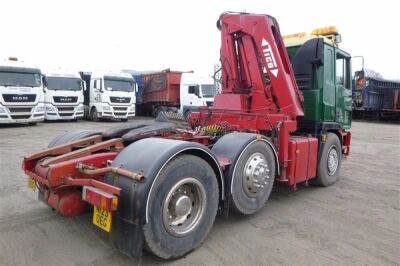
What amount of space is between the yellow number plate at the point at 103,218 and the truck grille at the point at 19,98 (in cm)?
1413

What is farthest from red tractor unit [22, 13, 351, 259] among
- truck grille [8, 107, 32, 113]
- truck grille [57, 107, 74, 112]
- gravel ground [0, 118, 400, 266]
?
truck grille [57, 107, 74, 112]

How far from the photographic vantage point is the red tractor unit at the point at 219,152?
10.1 feet

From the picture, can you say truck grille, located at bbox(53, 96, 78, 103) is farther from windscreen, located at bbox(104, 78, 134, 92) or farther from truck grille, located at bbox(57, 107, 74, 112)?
windscreen, located at bbox(104, 78, 134, 92)

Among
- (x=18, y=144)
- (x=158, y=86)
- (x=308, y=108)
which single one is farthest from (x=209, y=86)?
(x=308, y=108)

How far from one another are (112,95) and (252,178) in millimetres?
16511

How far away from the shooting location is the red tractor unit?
3074mm

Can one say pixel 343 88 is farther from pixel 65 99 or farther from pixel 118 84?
pixel 65 99

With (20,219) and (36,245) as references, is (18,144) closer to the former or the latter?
(20,219)

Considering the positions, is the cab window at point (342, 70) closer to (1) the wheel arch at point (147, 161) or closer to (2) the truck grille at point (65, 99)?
(1) the wheel arch at point (147, 161)

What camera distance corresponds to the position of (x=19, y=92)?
15211mm

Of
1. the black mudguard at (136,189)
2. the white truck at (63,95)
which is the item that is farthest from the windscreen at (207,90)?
the black mudguard at (136,189)

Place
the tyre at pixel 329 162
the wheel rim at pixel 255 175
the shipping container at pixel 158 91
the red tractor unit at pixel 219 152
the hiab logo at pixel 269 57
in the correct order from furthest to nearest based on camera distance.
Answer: the shipping container at pixel 158 91 → the tyre at pixel 329 162 → the hiab logo at pixel 269 57 → the wheel rim at pixel 255 175 → the red tractor unit at pixel 219 152

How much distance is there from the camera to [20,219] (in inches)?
167

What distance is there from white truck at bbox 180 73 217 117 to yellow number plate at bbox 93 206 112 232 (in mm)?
15692
